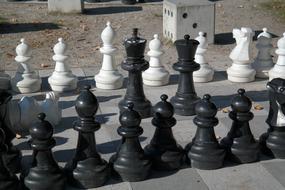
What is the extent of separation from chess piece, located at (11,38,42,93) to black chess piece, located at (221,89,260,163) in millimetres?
2664

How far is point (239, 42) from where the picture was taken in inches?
279

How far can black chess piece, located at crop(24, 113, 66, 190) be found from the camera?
425cm

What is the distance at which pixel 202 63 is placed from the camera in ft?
→ 22.9

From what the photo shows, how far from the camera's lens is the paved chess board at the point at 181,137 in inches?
178

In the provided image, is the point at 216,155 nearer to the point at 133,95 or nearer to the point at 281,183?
the point at 281,183

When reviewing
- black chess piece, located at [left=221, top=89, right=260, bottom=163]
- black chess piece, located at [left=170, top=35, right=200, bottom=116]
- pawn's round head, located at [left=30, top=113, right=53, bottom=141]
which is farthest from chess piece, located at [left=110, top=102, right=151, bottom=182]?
black chess piece, located at [left=170, top=35, right=200, bottom=116]

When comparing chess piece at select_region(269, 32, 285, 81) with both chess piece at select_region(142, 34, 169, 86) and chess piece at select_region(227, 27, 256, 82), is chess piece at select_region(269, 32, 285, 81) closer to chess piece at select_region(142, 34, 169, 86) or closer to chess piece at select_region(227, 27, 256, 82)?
chess piece at select_region(227, 27, 256, 82)

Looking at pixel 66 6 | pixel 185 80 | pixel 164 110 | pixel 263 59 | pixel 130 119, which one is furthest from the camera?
pixel 66 6

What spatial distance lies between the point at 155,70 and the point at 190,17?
2.71 metres

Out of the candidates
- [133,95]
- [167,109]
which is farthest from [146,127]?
[167,109]

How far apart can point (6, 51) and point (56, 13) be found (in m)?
3.42

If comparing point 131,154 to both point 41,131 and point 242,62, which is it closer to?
point 41,131

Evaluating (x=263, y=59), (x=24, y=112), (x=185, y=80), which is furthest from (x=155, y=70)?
(x=24, y=112)

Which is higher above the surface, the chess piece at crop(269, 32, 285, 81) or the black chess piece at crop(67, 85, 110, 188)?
the chess piece at crop(269, 32, 285, 81)
